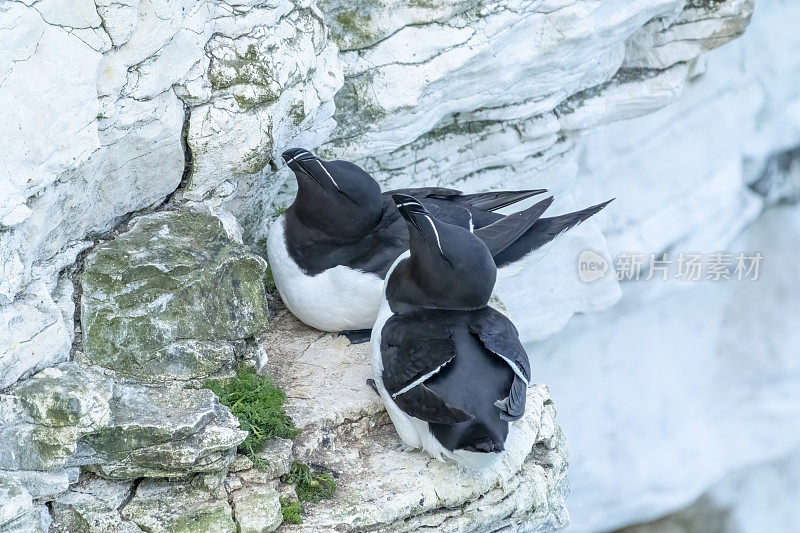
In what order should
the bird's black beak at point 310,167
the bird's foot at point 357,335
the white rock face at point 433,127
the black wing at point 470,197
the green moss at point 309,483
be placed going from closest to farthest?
1. the white rock face at point 433,127
2. the green moss at point 309,483
3. the bird's black beak at point 310,167
4. the bird's foot at point 357,335
5. the black wing at point 470,197

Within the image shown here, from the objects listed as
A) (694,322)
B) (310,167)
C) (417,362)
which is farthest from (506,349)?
(694,322)

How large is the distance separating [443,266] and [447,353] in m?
0.40

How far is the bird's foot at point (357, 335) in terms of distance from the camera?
483 centimetres

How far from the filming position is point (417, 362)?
3869 mm

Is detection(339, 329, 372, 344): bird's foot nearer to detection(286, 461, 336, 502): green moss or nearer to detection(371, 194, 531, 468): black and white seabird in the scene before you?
detection(371, 194, 531, 468): black and white seabird

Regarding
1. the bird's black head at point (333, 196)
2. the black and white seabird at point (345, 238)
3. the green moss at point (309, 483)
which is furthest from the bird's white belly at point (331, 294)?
the green moss at point (309, 483)

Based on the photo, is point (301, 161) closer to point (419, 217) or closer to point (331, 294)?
point (331, 294)

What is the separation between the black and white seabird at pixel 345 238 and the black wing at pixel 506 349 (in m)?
0.68

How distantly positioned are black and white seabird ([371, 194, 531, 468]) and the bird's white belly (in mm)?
397

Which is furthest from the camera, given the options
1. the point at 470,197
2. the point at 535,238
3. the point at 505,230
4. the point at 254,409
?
the point at 470,197

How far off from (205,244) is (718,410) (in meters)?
5.51

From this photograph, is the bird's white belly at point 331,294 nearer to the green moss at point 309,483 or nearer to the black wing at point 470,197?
the black wing at point 470,197

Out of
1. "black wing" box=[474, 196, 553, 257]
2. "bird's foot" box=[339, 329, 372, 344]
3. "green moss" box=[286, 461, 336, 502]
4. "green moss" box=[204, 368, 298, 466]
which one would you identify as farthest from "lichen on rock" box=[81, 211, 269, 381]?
"black wing" box=[474, 196, 553, 257]

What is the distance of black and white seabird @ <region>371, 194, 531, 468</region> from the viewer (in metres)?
3.70
